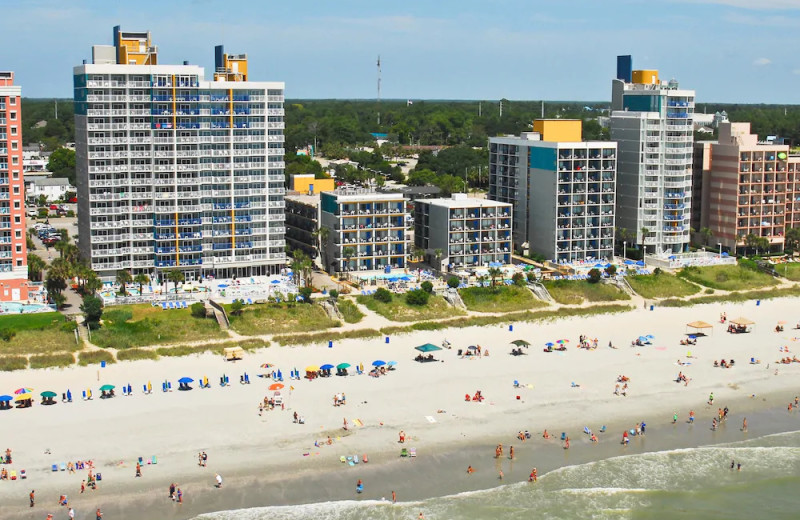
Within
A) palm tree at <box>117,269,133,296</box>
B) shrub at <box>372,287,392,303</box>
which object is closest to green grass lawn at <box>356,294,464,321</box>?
shrub at <box>372,287,392,303</box>

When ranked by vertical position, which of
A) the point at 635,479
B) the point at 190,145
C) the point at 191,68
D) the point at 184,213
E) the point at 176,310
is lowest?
the point at 635,479

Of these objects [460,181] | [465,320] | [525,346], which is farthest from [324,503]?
[460,181]

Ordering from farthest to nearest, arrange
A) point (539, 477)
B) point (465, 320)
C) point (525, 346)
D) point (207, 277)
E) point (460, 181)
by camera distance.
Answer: point (460, 181) → point (207, 277) → point (465, 320) → point (525, 346) → point (539, 477)

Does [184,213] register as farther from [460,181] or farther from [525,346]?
[460,181]

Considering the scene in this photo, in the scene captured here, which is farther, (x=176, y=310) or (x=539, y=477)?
(x=176, y=310)

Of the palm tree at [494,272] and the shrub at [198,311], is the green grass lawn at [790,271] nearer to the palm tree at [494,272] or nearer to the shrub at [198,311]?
the palm tree at [494,272]

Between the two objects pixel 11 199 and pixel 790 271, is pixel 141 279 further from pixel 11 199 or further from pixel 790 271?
pixel 790 271

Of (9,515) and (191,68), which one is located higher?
(191,68)

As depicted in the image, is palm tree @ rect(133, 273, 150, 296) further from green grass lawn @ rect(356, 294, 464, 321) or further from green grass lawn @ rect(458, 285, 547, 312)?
green grass lawn @ rect(458, 285, 547, 312)
